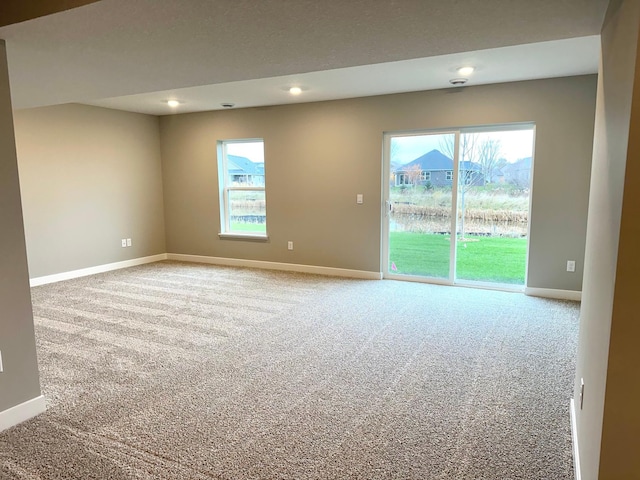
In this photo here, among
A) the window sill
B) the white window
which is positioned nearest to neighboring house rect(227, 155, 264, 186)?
the white window

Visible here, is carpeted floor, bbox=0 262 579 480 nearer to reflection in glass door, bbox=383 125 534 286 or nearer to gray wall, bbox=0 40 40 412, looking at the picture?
gray wall, bbox=0 40 40 412

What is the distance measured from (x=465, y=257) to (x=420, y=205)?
881mm

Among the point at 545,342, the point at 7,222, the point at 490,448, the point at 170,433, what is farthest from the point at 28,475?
the point at 545,342

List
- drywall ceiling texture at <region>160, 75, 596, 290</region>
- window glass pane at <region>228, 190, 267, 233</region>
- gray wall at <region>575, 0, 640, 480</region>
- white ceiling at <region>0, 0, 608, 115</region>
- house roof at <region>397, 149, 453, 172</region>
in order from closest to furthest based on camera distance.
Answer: gray wall at <region>575, 0, 640, 480</region>
white ceiling at <region>0, 0, 608, 115</region>
drywall ceiling texture at <region>160, 75, 596, 290</region>
house roof at <region>397, 149, 453, 172</region>
window glass pane at <region>228, 190, 267, 233</region>

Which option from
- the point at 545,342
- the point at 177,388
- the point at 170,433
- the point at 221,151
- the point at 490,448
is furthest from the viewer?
the point at 221,151

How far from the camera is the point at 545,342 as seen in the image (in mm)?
3223

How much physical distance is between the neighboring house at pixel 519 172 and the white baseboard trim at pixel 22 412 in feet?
15.8

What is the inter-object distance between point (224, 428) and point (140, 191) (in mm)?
5268

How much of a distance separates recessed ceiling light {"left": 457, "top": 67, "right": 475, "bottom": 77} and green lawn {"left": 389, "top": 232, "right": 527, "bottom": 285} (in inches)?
77.9

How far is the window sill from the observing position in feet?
20.2

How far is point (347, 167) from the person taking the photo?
5.41m

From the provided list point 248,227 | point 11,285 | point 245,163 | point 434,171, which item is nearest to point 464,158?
Result: point 434,171

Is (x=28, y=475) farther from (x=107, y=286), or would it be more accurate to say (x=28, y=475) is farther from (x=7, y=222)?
(x=107, y=286)

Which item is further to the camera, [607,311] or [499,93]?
[499,93]
